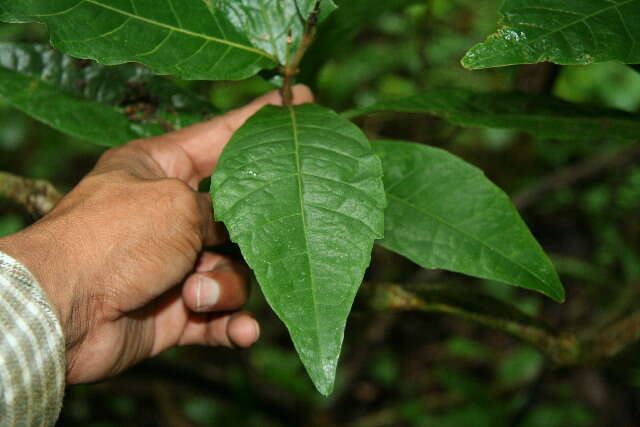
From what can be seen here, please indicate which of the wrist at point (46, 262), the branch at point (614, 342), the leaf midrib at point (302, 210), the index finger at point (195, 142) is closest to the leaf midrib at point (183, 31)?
the leaf midrib at point (302, 210)

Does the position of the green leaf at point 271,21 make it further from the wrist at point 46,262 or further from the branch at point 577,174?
the branch at point 577,174

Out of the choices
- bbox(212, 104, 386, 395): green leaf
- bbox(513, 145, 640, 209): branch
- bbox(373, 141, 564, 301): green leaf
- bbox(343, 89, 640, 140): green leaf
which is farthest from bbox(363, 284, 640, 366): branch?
bbox(513, 145, 640, 209): branch

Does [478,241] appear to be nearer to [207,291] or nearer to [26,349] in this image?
[207,291]

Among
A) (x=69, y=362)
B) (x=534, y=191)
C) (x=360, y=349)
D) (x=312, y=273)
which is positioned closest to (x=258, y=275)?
(x=312, y=273)

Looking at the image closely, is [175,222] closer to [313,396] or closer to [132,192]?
[132,192]

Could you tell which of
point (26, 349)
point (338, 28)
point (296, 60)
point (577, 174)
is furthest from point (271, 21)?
point (577, 174)

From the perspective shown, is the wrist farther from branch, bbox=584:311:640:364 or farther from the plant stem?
branch, bbox=584:311:640:364

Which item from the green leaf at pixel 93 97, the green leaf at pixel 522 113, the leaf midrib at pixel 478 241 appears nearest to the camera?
the leaf midrib at pixel 478 241
